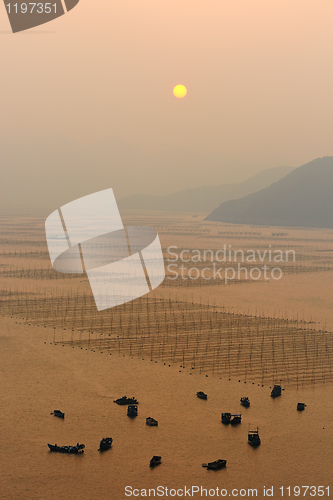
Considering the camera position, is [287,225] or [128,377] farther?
[287,225]

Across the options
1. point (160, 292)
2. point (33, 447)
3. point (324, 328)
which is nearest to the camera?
point (33, 447)

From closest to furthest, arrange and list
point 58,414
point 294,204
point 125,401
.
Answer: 1. point 58,414
2. point 125,401
3. point 294,204

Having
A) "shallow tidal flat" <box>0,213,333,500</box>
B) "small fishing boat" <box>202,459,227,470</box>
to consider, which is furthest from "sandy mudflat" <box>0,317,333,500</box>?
"small fishing boat" <box>202,459,227,470</box>

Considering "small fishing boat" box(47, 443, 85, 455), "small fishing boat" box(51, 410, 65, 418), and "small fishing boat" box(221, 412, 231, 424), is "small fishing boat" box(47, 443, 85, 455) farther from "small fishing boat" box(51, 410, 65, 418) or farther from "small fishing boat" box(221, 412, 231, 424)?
"small fishing boat" box(221, 412, 231, 424)

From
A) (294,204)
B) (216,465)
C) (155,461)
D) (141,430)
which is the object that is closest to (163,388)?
(141,430)

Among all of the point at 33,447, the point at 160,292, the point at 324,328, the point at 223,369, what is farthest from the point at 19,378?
the point at 160,292

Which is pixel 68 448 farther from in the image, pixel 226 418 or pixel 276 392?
pixel 276 392

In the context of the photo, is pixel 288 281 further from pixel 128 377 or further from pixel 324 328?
pixel 128 377

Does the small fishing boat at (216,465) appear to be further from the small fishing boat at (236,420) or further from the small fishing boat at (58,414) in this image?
the small fishing boat at (58,414)
